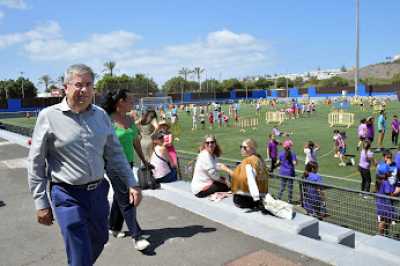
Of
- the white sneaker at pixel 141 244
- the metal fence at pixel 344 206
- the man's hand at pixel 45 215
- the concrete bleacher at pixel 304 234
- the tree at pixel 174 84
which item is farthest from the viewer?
the tree at pixel 174 84


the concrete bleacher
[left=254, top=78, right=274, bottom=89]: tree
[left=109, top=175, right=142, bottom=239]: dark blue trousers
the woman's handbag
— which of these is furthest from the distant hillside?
[left=109, top=175, right=142, bottom=239]: dark blue trousers

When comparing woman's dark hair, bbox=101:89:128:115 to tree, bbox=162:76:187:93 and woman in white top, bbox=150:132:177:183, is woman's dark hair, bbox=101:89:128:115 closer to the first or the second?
woman in white top, bbox=150:132:177:183

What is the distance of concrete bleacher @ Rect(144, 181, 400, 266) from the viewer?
4137mm

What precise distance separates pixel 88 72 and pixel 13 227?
3646 mm

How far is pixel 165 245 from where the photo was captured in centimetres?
465

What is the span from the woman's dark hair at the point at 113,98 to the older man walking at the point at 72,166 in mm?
1842

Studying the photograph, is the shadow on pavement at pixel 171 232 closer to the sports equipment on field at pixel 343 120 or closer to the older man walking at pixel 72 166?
the older man walking at pixel 72 166

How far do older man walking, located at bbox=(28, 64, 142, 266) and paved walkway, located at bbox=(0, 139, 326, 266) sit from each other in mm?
1490

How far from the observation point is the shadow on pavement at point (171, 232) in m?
4.80

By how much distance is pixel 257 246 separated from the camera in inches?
177

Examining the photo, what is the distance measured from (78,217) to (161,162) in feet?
14.0

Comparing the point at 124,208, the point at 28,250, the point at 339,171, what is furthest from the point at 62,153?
the point at 339,171

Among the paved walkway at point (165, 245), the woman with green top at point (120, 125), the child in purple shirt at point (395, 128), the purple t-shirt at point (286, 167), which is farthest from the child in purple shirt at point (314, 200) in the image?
the child in purple shirt at point (395, 128)

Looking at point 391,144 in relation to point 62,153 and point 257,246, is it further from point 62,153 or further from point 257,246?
point 62,153
